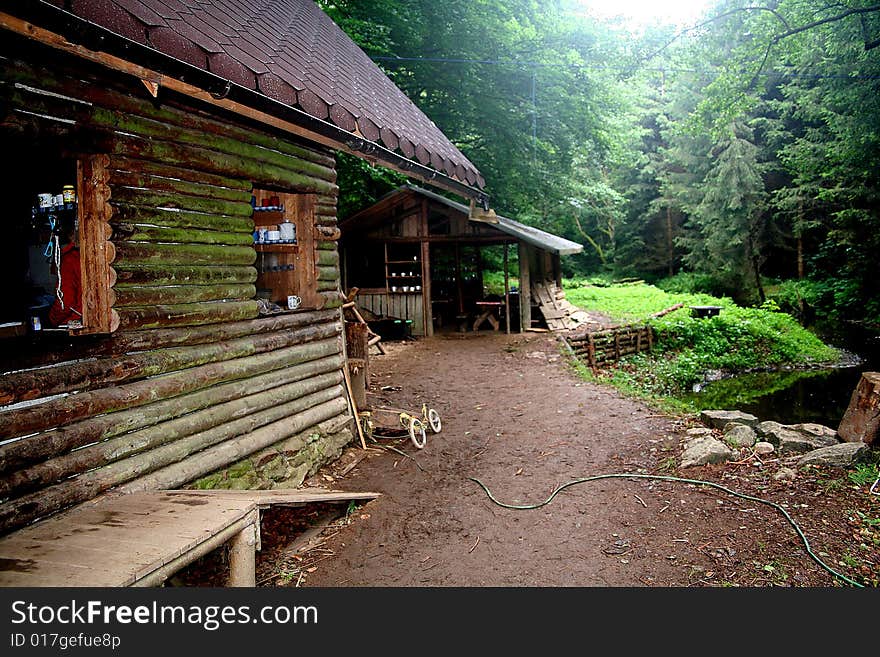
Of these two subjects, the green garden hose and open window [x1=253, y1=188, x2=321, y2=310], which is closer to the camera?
the green garden hose

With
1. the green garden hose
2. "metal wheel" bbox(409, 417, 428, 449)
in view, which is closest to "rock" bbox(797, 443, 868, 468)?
the green garden hose

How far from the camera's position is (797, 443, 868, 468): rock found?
21.3 ft

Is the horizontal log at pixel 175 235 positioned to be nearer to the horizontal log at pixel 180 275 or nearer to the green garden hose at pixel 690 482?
the horizontal log at pixel 180 275

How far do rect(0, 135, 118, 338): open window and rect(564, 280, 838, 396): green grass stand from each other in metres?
11.1

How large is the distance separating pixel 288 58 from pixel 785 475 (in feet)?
21.0

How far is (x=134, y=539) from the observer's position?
337 cm

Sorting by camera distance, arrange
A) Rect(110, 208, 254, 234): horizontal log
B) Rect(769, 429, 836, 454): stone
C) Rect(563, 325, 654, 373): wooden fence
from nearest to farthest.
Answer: Rect(110, 208, 254, 234): horizontal log, Rect(769, 429, 836, 454): stone, Rect(563, 325, 654, 373): wooden fence

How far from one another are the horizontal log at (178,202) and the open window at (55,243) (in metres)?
0.20

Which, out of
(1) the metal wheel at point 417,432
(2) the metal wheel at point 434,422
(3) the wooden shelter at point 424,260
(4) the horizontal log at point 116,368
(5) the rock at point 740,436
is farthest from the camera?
(3) the wooden shelter at point 424,260

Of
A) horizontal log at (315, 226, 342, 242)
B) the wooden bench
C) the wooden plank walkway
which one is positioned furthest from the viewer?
the wooden bench

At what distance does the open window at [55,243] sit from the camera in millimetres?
4285

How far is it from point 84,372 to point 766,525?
556cm

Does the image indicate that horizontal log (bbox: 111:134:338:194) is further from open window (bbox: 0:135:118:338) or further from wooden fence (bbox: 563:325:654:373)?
wooden fence (bbox: 563:325:654:373)

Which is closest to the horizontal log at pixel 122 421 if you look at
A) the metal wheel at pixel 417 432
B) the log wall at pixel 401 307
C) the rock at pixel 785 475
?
the metal wheel at pixel 417 432
